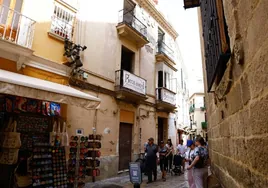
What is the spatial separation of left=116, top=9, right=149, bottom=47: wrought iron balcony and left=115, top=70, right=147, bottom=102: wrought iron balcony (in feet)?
7.40

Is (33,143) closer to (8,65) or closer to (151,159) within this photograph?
(8,65)

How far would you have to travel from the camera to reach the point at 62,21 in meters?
7.49

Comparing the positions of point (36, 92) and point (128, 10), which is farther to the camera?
point (128, 10)

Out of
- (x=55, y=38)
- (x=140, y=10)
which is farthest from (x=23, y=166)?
(x=140, y=10)

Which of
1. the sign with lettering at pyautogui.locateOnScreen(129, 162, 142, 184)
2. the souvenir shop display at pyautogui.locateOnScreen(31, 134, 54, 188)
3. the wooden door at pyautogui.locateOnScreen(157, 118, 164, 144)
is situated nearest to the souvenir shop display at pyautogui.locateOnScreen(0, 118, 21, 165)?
the souvenir shop display at pyautogui.locateOnScreen(31, 134, 54, 188)

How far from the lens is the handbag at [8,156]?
4.82 metres

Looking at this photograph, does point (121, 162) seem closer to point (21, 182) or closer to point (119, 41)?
point (21, 182)

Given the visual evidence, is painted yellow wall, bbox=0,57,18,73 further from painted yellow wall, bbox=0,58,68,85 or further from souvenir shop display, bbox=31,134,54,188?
souvenir shop display, bbox=31,134,54,188

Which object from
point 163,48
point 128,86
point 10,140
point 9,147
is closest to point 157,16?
point 163,48

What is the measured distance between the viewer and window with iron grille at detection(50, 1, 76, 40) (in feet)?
23.6

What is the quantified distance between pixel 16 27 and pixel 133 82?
5.78m

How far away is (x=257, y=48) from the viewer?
1.28m

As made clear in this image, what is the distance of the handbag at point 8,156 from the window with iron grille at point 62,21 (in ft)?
14.0

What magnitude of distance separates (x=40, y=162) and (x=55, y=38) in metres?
4.40
